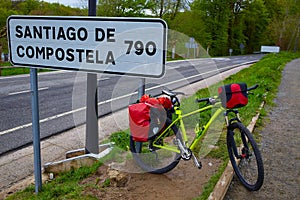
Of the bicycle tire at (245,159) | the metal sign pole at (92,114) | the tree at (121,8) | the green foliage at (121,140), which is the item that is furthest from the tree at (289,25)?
the metal sign pole at (92,114)

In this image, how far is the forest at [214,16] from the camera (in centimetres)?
3023

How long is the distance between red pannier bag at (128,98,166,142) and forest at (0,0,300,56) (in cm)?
1450

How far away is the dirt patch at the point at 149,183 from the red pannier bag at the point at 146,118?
480 mm

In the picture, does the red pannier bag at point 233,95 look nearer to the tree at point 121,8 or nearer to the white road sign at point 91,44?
the white road sign at point 91,44

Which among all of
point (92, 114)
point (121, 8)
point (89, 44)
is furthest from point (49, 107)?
point (121, 8)

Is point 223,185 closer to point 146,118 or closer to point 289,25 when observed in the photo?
point 146,118

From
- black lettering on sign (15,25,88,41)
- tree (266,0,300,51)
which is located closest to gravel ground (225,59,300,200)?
black lettering on sign (15,25,88,41)

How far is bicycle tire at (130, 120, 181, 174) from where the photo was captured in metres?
3.52

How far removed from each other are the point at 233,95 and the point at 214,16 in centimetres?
4872

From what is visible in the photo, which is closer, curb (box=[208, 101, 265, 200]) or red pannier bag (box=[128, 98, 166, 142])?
curb (box=[208, 101, 265, 200])

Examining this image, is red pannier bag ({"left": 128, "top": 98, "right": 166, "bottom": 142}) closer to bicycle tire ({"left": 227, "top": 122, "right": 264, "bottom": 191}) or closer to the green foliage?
bicycle tire ({"left": 227, "top": 122, "right": 264, "bottom": 191})

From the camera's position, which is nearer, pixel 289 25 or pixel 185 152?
pixel 185 152

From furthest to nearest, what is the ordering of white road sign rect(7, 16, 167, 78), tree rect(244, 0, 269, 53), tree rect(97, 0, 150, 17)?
tree rect(244, 0, 269, 53) < tree rect(97, 0, 150, 17) < white road sign rect(7, 16, 167, 78)

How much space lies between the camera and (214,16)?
161 feet
